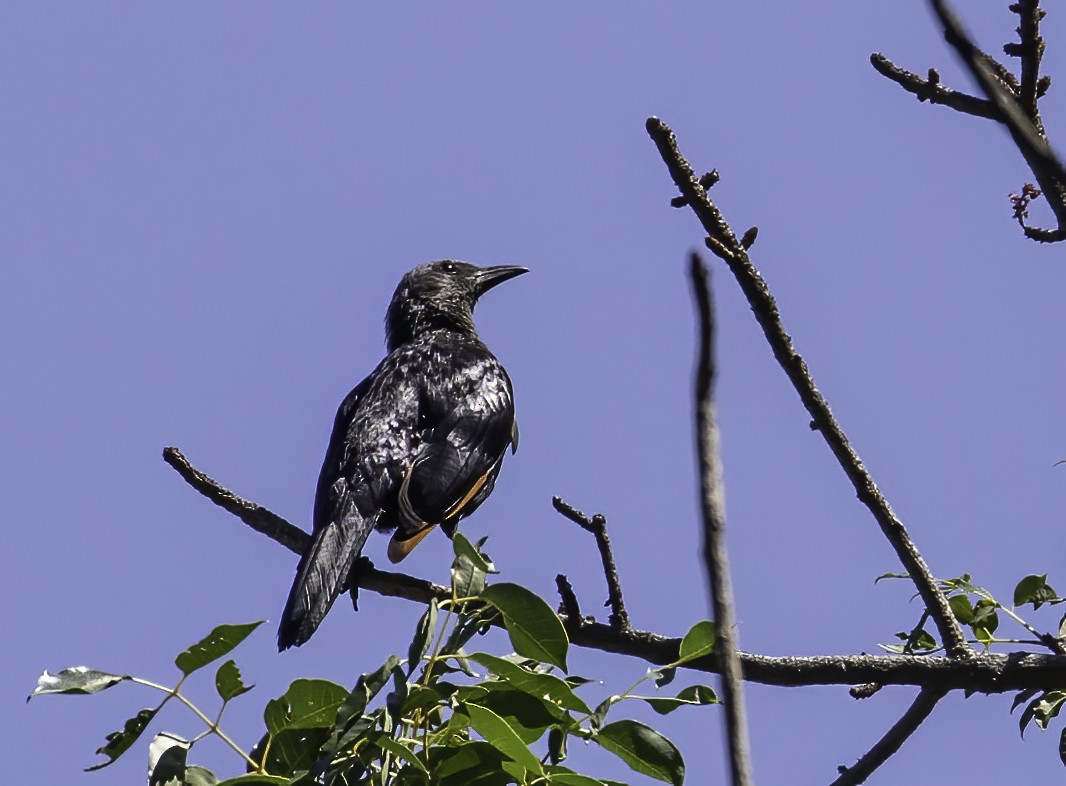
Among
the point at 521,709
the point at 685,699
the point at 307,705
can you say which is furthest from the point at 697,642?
the point at 307,705

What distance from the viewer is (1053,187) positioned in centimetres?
181

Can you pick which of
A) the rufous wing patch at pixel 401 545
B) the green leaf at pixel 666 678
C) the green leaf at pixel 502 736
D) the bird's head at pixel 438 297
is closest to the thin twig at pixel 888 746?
the green leaf at pixel 666 678

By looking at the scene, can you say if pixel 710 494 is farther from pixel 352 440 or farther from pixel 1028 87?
pixel 352 440

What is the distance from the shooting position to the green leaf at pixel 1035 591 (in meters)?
3.51

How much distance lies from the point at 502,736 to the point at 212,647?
22.5 inches

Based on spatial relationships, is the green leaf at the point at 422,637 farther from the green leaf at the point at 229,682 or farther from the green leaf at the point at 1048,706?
the green leaf at the point at 1048,706

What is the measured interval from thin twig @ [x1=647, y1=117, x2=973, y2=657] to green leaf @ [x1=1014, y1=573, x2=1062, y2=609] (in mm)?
216

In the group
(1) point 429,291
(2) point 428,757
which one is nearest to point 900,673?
(2) point 428,757

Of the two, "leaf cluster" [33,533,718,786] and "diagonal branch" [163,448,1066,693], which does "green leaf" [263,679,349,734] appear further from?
"diagonal branch" [163,448,1066,693]

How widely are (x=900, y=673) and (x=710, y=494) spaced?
2250 mm

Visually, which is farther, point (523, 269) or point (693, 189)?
point (523, 269)

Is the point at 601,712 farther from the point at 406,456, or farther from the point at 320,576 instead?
the point at 406,456

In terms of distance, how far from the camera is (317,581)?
15.4 ft

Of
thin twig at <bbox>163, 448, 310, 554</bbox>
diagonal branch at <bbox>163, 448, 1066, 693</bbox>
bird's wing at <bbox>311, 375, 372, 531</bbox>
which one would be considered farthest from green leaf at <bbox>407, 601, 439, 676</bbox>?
bird's wing at <bbox>311, 375, 372, 531</bbox>
